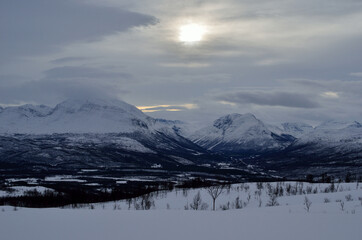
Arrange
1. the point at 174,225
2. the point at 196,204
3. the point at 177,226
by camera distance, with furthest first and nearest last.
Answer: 1. the point at 196,204
2. the point at 174,225
3. the point at 177,226

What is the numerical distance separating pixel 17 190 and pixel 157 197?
264 ft

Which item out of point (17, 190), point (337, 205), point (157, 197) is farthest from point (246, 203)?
point (17, 190)

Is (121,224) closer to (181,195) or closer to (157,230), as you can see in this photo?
(157,230)

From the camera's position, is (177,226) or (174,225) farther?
(174,225)

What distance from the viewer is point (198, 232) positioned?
101ft

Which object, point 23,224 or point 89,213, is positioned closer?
point 23,224

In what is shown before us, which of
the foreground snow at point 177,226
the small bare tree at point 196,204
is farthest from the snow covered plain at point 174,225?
the small bare tree at point 196,204

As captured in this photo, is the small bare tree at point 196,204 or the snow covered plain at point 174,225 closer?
the snow covered plain at point 174,225

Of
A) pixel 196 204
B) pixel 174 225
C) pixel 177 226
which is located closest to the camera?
pixel 177 226

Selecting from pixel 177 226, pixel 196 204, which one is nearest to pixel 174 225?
pixel 177 226

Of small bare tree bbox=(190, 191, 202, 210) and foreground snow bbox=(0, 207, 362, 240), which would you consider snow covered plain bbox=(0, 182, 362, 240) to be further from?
small bare tree bbox=(190, 191, 202, 210)

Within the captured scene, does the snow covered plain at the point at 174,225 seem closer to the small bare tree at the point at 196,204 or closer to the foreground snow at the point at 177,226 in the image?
the foreground snow at the point at 177,226

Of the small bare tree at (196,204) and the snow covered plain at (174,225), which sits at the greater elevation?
the snow covered plain at (174,225)

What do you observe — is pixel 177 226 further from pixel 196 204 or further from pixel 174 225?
pixel 196 204
